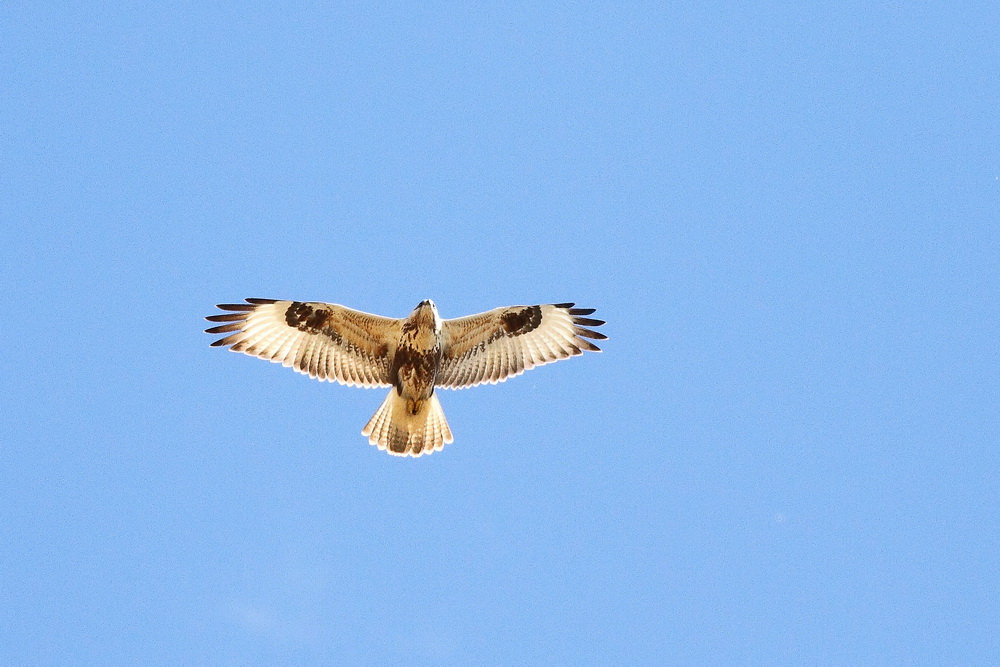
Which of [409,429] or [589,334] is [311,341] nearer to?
[409,429]

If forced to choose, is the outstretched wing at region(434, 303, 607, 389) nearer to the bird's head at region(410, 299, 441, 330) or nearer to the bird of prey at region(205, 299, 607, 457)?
the bird of prey at region(205, 299, 607, 457)

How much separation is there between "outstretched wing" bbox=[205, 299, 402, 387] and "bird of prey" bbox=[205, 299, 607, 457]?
0.01m

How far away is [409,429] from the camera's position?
9.62 meters

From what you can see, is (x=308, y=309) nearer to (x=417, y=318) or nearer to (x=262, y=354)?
(x=262, y=354)

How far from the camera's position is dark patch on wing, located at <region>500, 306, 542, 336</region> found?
9703mm

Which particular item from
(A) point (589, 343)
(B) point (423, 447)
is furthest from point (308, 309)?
(A) point (589, 343)

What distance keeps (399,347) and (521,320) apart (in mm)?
1390

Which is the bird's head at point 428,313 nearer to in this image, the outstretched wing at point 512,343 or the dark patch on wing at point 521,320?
the outstretched wing at point 512,343

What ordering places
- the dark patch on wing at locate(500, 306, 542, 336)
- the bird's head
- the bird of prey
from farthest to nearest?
1. the dark patch on wing at locate(500, 306, 542, 336)
2. the bird of prey
3. the bird's head

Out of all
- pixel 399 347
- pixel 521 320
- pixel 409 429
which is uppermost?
pixel 521 320

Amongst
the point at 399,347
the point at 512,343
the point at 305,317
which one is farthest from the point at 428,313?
the point at 305,317

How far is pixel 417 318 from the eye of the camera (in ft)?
30.3

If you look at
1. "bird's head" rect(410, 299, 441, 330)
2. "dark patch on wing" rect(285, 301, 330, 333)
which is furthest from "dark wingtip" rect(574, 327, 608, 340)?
"dark patch on wing" rect(285, 301, 330, 333)

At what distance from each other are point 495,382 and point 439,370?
2.08 feet
